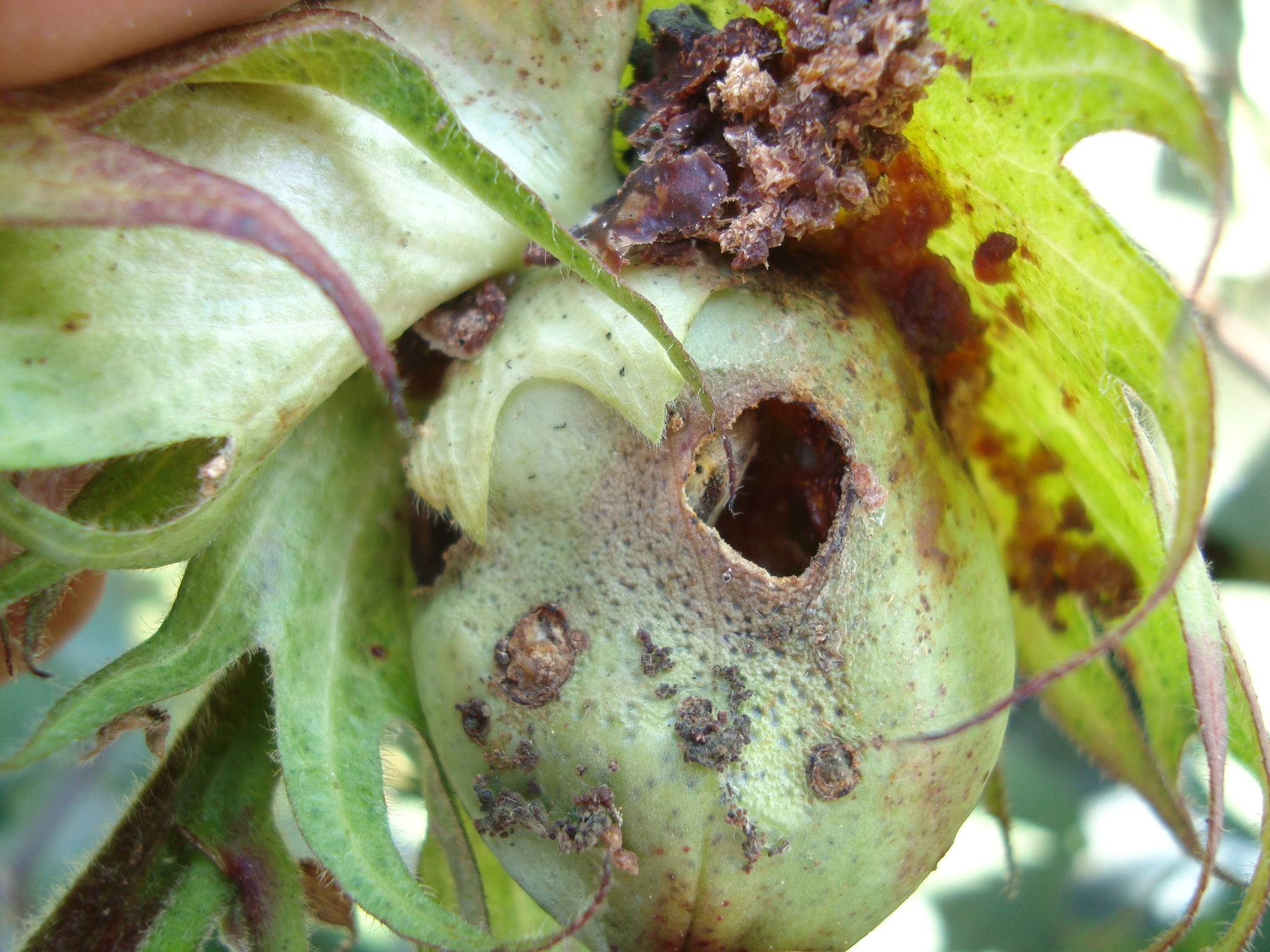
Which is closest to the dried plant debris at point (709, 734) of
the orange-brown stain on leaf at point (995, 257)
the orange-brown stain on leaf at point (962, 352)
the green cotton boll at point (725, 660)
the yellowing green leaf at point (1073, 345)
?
the green cotton boll at point (725, 660)

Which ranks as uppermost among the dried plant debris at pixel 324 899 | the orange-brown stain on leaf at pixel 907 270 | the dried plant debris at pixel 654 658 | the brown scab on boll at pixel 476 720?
the orange-brown stain on leaf at pixel 907 270

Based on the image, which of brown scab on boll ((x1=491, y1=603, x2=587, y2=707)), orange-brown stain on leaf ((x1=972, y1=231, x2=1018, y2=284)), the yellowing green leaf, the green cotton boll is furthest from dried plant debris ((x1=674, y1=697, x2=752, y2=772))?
orange-brown stain on leaf ((x1=972, y1=231, x2=1018, y2=284))

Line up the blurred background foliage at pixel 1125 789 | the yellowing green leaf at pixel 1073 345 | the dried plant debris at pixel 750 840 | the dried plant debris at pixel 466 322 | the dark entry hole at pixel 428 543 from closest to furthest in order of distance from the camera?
the yellowing green leaf at pixel 1073 345 < the dried plant debris at pixel 750 840 < the dried plant debris at pixel 466 322 < the dark entry hole at pixel 428 543 < the blurred background foliage at pixel 1125 789

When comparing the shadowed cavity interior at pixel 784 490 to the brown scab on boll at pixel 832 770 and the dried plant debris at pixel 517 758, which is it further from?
the dried plant debris at pixel 517 758

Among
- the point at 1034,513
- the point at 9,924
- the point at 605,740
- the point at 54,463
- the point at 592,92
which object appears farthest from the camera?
the point at 9,924

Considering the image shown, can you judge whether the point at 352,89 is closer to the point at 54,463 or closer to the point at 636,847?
the point at 54,463

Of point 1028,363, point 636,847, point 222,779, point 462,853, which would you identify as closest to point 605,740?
point 636,847

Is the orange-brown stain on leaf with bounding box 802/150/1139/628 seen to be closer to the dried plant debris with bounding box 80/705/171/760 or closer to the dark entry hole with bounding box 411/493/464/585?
the dark entry hole with bounding box 411/493/464/585

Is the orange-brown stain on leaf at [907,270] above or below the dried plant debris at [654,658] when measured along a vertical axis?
above
